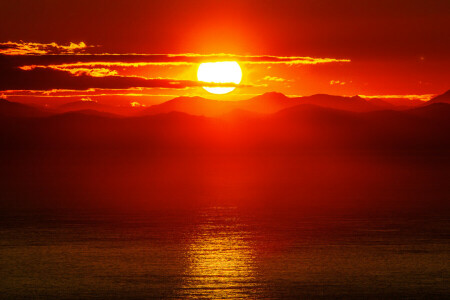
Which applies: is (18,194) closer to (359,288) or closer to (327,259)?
(327,259)

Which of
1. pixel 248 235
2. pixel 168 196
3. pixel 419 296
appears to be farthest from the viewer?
pixel 168 196

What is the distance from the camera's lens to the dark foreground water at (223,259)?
3575 cm

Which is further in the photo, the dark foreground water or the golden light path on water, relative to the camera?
the dark foreground water

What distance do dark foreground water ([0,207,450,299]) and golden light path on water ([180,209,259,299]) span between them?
2.3 inches

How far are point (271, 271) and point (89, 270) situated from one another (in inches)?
362

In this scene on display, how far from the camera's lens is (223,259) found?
1689 inches

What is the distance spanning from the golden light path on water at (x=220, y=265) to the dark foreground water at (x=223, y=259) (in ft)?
0.19

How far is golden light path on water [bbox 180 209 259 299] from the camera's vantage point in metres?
35.1

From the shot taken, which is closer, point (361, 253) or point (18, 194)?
point (361, 253)

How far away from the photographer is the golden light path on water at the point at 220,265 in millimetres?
35062

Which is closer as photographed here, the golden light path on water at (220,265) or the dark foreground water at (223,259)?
the golden light path on water at (220,265)

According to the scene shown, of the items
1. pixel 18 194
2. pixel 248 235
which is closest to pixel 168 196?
pixel 18 194

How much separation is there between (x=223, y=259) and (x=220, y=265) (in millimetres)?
2006

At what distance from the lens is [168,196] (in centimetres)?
9638
